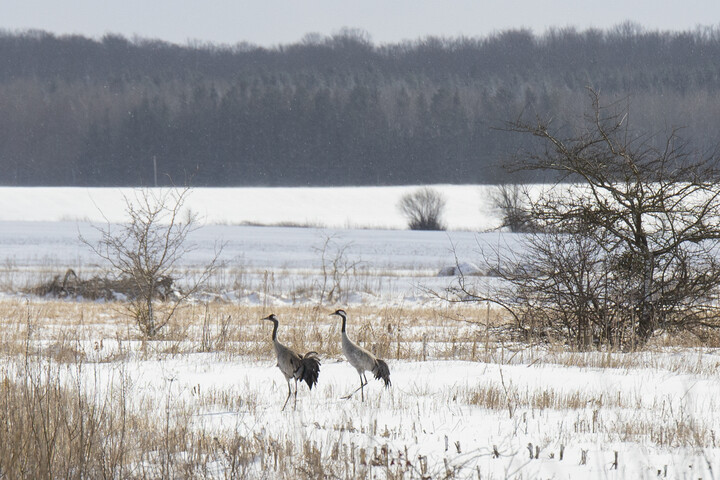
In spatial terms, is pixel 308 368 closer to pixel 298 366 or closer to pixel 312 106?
pixel 298 366

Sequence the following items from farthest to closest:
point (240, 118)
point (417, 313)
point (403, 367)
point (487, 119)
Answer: point (240, 118), point (487, 119), point (417, 313), point (403, 367)

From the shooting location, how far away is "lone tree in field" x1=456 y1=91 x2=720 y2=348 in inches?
419

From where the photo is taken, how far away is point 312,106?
115938mm

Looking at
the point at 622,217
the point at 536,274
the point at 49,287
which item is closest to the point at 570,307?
the point at 536,274

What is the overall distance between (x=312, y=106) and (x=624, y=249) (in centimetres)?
10744

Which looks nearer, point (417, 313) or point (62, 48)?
point (417, 313)

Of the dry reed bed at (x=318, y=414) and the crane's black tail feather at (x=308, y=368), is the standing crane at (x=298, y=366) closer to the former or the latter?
the crane's black tail feather at (x=308, y=368)

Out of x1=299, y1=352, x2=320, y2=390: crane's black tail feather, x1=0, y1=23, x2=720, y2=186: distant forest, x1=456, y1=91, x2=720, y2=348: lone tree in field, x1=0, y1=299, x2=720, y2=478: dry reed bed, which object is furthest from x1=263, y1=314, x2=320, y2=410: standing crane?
x1=0, y1=23, x2=720, y2=186: distant forest

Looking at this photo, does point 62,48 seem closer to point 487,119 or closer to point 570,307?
point 487,119

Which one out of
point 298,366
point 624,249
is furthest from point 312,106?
point 298,366

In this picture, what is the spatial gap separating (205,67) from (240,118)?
2735 centimetres

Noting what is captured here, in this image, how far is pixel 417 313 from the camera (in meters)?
17.5

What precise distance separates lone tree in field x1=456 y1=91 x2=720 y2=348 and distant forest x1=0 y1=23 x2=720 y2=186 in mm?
84499

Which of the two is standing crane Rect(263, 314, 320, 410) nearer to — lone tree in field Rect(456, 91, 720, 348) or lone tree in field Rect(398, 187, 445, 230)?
lone tree in field Rect(456, 91, 720, 348)
